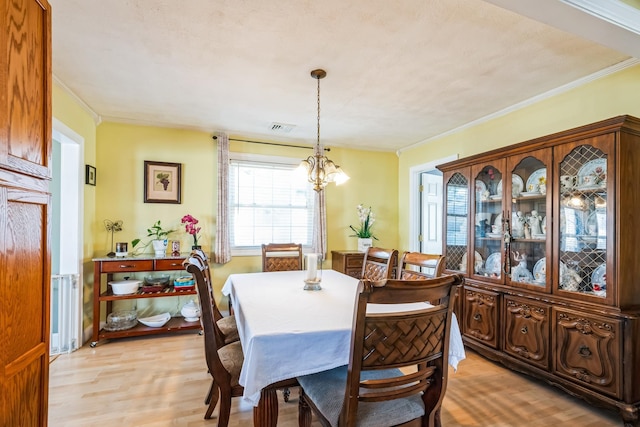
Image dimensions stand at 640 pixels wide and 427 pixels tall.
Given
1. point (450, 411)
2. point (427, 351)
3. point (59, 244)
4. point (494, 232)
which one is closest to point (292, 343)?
point (427, 351)

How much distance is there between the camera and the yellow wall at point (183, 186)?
366 cm

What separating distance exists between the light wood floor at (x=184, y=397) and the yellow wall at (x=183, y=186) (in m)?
1.32

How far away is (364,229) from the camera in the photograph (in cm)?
466

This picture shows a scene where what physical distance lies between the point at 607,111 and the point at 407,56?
162cm

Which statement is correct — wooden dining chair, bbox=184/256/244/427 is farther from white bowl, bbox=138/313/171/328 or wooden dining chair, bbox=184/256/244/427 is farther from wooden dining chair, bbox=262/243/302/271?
white bowl, bbox=138/313/171/328

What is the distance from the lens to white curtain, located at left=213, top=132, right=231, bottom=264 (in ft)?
12.9

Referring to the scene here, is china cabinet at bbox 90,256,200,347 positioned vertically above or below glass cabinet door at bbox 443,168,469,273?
below

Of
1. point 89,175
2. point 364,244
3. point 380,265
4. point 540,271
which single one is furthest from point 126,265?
point 540,271

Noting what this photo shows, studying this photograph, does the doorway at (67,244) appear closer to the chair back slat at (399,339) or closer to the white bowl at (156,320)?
the white bowl at (156,320)

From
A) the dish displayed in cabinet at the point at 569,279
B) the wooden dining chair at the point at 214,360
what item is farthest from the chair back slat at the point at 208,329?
the dish displayed in cabinet at the point at 569,279

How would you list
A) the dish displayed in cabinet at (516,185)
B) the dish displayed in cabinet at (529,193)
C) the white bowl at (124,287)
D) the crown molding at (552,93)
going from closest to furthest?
the crown molding at (552,93) < the dish displayed in cabinet at (529,193) < the dish displayed in cabinet at (516,185) < the white bowl at (124,287)

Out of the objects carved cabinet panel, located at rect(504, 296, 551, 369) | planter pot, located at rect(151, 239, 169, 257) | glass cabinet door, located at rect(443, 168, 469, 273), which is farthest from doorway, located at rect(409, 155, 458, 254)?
planter pot, located at rect(151, 239, 169, 257)

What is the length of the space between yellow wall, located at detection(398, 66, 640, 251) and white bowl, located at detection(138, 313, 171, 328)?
3.86 meters

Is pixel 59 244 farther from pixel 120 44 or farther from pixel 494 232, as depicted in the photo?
pixel 494 232
